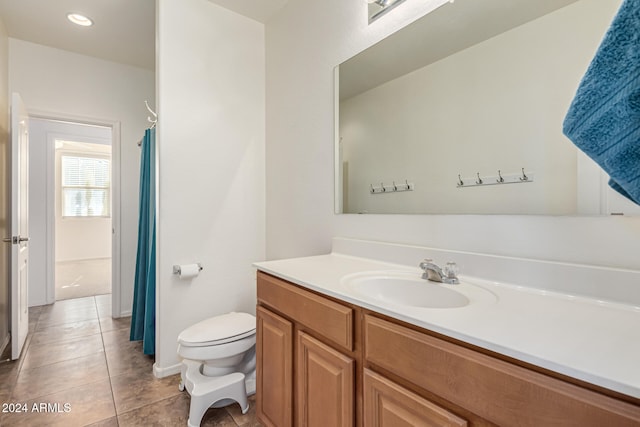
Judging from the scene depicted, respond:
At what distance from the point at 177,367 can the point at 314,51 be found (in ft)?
7.52

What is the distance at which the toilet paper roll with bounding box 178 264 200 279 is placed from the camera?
197cm

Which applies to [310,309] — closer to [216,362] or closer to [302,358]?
[302,358]

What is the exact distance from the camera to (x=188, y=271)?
1.99 meters

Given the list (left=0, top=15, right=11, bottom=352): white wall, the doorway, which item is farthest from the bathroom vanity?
the doorway

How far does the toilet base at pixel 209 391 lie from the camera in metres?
1.51

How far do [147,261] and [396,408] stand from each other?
7.28ft

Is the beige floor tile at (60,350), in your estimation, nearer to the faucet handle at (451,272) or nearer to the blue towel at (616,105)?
the faucet handle at (451,272)

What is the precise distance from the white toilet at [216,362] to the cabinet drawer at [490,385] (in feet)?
3.44

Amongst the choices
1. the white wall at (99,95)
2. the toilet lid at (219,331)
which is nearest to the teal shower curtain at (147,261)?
the toilet lid at (219,331)

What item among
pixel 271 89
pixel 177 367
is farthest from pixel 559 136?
pixel 177 367

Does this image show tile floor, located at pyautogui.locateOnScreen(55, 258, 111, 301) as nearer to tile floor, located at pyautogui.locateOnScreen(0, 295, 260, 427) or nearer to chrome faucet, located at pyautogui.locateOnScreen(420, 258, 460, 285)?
tile floor, located at pyautogui.locateOnScreen(0, 295, 260, 427)

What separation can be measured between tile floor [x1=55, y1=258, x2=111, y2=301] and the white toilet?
3.12 meters

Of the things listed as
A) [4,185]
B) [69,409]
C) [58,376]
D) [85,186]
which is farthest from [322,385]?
[85,186]

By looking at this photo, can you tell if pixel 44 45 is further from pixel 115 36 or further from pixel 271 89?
pixel 271 89
